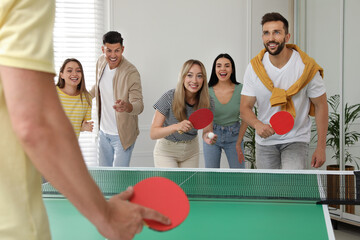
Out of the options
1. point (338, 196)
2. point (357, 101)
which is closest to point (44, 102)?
point (338, 196)

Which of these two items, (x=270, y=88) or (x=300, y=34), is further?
(x=300, y=34)

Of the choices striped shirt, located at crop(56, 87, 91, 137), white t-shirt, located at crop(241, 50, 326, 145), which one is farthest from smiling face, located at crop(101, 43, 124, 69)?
white t-shirt, located at crop(241, 50, 326, 145)

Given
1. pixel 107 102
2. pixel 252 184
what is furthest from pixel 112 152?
pixel 252 184

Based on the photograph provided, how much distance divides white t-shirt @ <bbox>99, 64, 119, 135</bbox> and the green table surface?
2686mm

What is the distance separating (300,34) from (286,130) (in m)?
3.74

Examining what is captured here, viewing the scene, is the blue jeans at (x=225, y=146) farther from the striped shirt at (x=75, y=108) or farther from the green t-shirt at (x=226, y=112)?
the striped shirt at (x=75, y=108)

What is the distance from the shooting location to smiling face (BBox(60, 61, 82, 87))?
532cm

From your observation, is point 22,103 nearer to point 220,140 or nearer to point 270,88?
point 270,88

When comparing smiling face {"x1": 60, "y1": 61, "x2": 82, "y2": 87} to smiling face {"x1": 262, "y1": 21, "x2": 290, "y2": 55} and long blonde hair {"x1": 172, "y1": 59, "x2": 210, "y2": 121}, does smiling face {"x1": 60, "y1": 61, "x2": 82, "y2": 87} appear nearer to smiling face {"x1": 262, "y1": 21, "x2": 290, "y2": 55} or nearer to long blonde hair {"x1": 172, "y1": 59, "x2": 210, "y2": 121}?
long blonde hair {"x1": 172, "y1": 59, "x2": 210, "y2": 121}

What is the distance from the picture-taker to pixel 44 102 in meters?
0.88

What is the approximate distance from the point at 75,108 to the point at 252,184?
259cm

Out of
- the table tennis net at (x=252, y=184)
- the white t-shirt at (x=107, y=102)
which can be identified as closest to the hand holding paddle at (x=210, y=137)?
the table tennis net at (x=252, y=184)

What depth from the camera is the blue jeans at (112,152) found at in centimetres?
555

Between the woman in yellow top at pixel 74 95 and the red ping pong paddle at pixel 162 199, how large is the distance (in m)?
3.91
